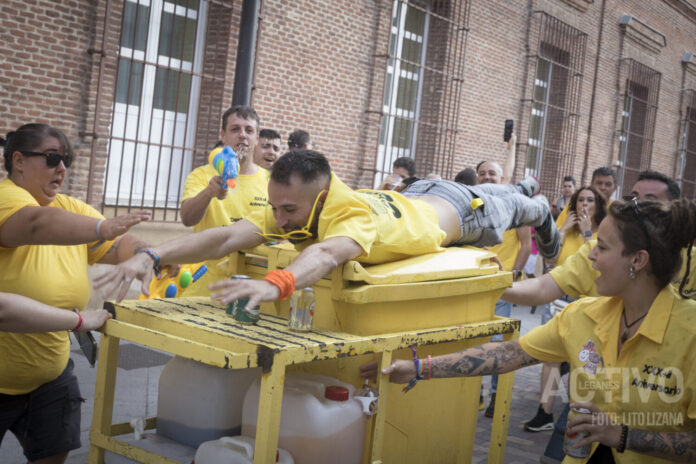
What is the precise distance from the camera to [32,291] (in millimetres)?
2812

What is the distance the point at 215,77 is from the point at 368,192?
18.9 feet

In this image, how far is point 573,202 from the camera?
584cm

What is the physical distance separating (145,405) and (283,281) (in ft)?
9.87

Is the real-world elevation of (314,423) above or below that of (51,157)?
below

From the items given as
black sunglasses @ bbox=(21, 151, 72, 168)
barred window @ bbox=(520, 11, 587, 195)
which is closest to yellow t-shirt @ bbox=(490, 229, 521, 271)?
black sunglasses @ bbox=(21, 151, 72, 168)

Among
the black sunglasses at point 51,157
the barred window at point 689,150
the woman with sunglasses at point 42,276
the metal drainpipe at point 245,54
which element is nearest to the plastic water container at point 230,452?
→ the woman with sunglasses at point 42,276

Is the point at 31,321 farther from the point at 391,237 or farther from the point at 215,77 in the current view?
the point at 215,77

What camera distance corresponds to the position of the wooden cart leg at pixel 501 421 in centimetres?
322

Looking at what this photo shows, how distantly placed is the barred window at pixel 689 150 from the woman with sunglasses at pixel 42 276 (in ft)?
66.9

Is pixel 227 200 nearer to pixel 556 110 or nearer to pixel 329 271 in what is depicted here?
pixel 329 271

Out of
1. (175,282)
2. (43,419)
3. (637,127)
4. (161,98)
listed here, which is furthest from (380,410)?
(637,127)

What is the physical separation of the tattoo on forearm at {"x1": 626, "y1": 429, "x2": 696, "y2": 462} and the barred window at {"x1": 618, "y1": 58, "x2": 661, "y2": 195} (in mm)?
16931

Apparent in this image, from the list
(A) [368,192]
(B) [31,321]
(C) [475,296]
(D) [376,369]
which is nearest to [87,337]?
(B) [31,321]

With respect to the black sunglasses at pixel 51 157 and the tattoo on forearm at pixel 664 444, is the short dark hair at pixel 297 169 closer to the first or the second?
the black sunglasses at pixel 51 157
